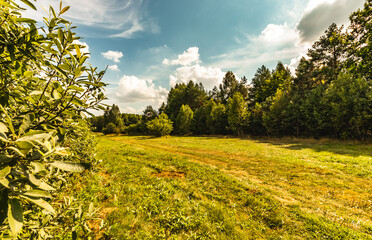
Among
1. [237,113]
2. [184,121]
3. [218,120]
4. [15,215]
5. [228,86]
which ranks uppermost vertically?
[228,86]

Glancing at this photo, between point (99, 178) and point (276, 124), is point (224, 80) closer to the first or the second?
point (276, 124)

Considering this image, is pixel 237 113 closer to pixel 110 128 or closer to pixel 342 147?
pixel 342 147

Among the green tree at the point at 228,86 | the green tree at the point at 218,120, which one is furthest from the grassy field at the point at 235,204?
the green tree at the point at 228,86

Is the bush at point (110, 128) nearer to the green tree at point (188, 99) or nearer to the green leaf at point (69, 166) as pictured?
the green tree at point (188, 99)

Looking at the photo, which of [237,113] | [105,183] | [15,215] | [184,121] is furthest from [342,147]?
[184,121]

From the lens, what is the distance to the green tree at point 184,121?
51.5 metres

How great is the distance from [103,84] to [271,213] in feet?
21.2

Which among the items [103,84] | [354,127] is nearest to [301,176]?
[103,84]

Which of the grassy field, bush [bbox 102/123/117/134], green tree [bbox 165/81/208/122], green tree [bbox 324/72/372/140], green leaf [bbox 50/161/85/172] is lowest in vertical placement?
the grassy field

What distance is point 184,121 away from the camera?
51625 mm

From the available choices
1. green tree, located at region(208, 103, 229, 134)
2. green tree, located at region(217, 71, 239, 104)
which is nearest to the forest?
green tree, located at region(208, 103, 229, 134)

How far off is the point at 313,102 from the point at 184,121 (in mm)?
35002

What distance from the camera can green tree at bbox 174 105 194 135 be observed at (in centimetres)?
5150

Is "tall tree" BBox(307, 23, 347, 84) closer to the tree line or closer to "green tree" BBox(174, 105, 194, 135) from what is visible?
the tree line
